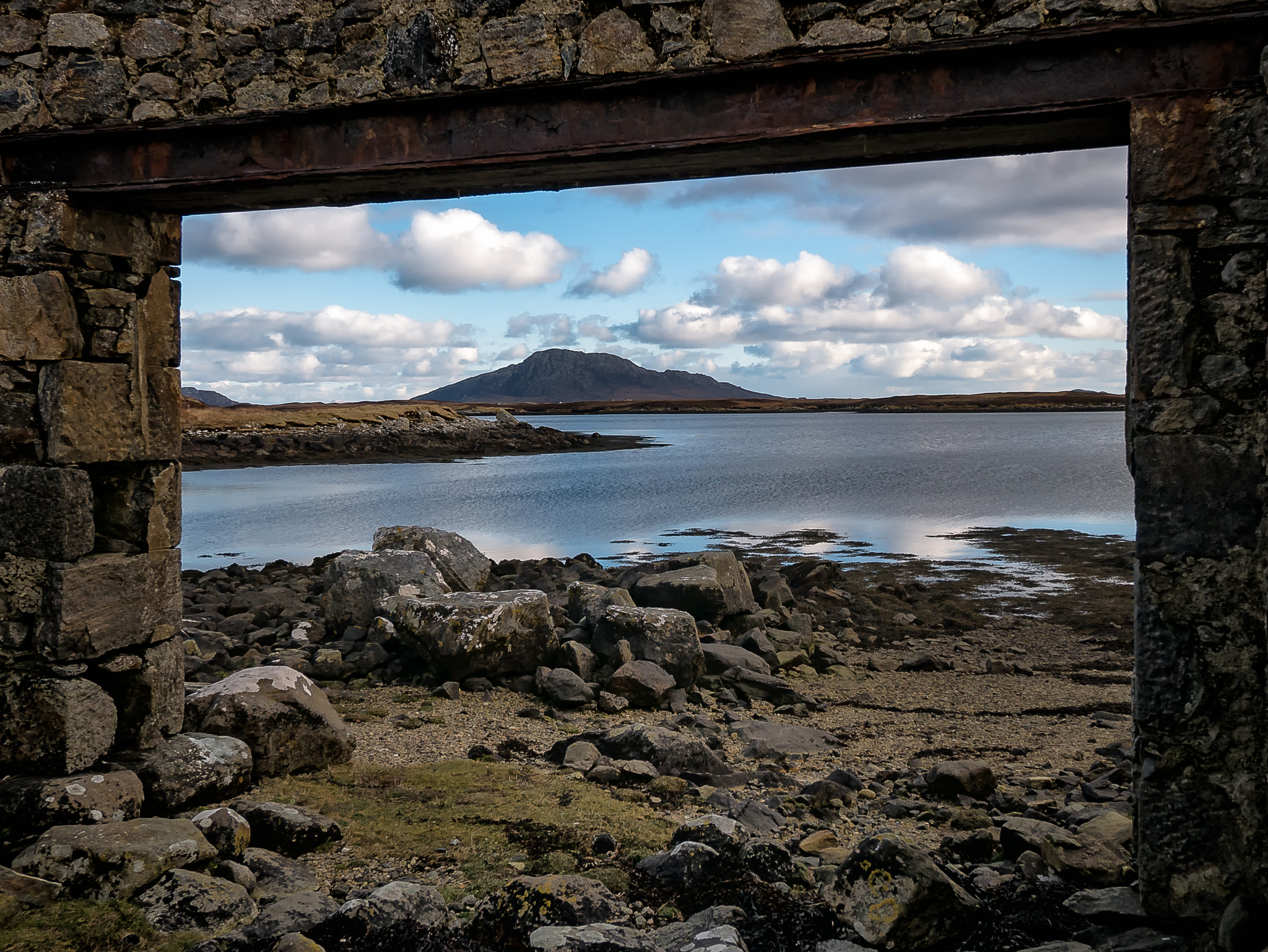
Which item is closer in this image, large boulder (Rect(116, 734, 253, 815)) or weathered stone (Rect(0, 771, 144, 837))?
weathered stone (Rect(0, 771, 144, 837))

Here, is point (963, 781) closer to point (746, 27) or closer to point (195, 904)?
point (195, 904)

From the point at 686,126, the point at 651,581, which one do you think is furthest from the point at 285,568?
the point at 686,126

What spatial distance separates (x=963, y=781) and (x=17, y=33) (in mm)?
6565

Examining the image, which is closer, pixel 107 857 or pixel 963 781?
pixel 107 857

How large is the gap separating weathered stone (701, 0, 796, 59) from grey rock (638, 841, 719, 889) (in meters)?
3.48

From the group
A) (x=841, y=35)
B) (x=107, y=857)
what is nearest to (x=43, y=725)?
(x=107, y=857)

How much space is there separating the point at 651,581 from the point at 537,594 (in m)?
2.40

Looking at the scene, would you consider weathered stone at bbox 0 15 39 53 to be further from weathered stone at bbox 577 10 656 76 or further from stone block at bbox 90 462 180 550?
weathered stone at bbox 577 10 656 76

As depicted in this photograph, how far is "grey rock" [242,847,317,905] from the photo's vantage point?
13.0 feet

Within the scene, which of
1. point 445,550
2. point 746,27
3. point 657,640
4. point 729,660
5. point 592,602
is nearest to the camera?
point 746,27

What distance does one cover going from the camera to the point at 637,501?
30453 mm

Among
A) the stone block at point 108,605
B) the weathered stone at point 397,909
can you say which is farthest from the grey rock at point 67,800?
the weathered stone at point 397,909

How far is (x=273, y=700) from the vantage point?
5.43 m

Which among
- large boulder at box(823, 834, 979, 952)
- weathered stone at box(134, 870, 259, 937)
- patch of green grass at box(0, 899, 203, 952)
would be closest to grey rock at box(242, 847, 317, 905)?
weathered stone at box(134, 870, 259, 937)
